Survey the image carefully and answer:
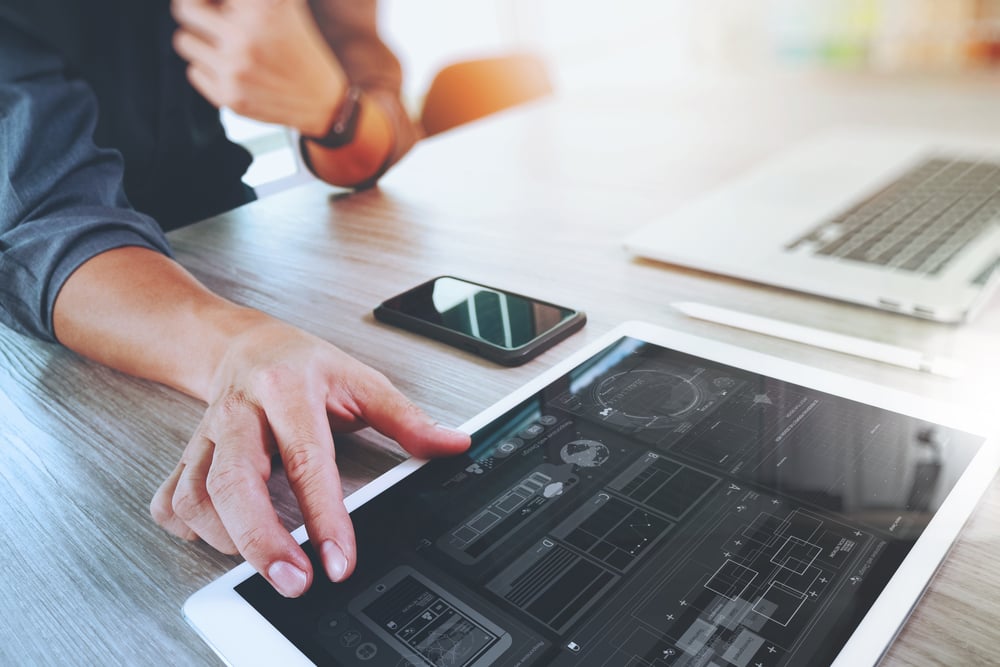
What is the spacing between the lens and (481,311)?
727 millimetres

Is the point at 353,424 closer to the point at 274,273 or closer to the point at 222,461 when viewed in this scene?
the point at 222,461

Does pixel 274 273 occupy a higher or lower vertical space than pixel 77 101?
lower

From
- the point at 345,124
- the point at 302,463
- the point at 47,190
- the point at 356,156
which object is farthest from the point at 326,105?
the point at 302,463

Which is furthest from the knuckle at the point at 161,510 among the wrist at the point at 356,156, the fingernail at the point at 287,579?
the wrist at the point at 356,156

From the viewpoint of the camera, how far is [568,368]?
2.01 ft

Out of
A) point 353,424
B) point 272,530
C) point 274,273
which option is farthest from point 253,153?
point 272,530

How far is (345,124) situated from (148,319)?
79cm

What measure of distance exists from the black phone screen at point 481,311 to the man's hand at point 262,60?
72 centimetres

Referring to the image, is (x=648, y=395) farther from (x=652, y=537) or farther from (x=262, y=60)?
(x=262, y=60)

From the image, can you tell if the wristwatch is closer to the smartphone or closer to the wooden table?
the wooden table

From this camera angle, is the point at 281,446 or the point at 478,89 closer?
A: the point at 281,446

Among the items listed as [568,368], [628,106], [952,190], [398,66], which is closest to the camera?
[568,368]

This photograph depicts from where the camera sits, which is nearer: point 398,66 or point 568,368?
point 568,368

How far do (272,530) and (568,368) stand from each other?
270mm
